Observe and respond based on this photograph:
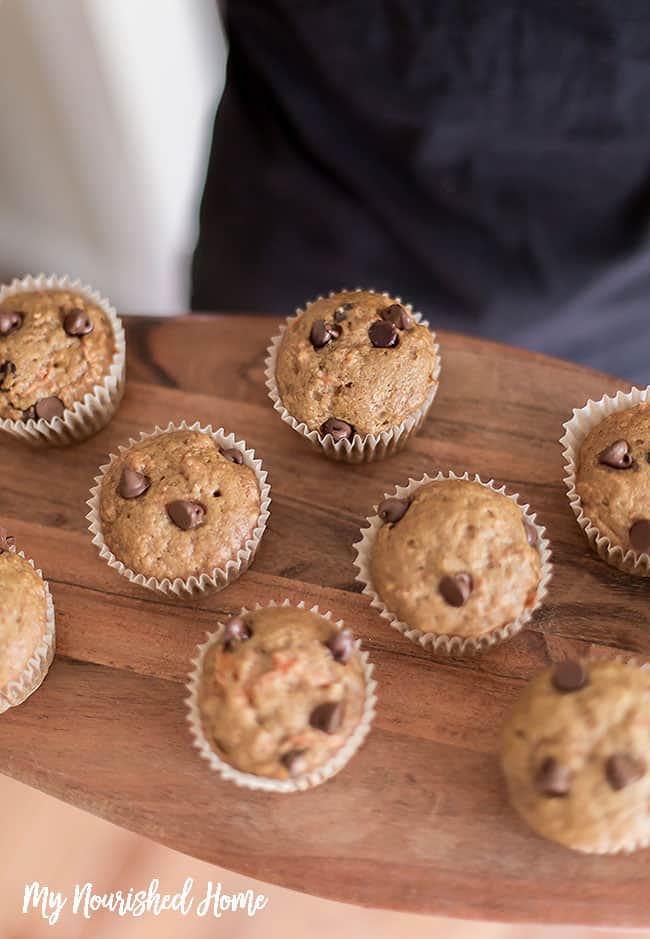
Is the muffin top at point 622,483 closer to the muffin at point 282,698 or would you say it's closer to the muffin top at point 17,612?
the muffin at point 282,698

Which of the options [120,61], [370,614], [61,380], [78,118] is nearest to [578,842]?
[370,614]

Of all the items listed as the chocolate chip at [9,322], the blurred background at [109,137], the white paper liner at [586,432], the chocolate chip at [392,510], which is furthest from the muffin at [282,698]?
the blurred background at [109,137]

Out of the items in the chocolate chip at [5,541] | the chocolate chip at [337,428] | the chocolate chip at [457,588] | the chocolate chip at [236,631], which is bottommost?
the chocolate chip at [236,631]

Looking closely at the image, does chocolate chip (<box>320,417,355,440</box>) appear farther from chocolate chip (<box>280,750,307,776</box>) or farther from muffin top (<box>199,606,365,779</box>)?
chocolate chip (<box>280,750,307,776</box>)

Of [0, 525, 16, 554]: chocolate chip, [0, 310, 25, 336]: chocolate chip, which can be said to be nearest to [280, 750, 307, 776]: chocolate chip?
[0, 525, 16, 554]: chocolate chip

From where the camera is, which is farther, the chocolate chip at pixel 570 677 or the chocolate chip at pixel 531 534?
the chocolate chip at pixel 531 534

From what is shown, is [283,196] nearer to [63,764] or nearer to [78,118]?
[78,118]

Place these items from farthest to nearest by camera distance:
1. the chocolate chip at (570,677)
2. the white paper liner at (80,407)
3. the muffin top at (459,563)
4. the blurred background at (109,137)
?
the blurred background at (109,137), the white paper liner at (80,407), the muffin top at (459,563), the chocolate chip at (570,677)
